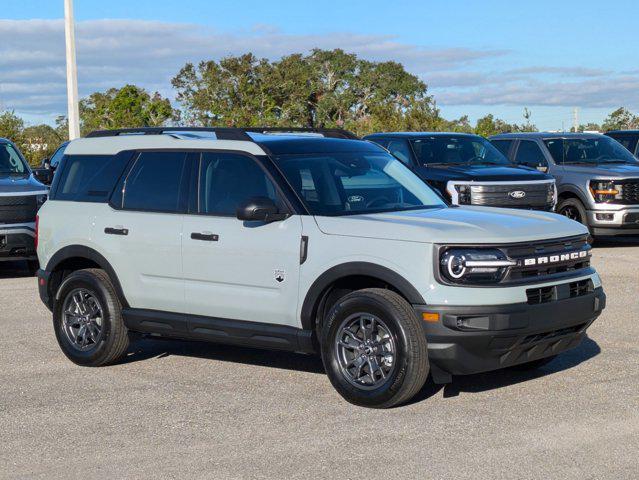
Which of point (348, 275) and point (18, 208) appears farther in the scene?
point (18, 208)

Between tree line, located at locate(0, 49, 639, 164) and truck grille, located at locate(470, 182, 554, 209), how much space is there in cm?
1722

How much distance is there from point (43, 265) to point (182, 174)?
68.9 inches

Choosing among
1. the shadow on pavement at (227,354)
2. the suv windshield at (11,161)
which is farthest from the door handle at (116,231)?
the suv windshield at (11,161)

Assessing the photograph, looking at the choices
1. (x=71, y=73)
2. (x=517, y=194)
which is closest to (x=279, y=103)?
(x=71, y=73)

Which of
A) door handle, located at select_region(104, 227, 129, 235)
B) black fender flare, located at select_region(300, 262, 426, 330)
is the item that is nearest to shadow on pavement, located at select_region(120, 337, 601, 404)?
black fender flare, located at select_region(300, 262, 426, 330)

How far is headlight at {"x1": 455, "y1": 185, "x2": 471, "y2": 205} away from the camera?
15.9 metres

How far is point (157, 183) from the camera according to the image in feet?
27.9

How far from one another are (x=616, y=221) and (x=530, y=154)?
2374 mm

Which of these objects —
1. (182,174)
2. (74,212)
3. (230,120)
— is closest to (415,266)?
(182,174)

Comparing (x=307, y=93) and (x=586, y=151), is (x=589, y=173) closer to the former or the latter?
(x=586, y=151)

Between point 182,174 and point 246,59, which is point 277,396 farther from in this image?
point 246,59

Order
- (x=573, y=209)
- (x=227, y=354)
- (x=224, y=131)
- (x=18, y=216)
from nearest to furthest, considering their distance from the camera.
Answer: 1. (x=224, y=131)
2. (x=227, y=354)
3. (x=18, y=216)
4. (x=573, y=209)

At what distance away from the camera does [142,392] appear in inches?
309

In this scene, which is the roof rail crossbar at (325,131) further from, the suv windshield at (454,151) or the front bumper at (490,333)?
the suv windshield at (454,151)
